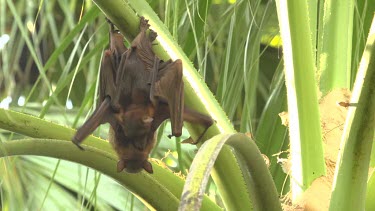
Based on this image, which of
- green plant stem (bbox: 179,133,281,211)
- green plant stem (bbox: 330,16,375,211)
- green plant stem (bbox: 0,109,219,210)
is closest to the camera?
green plant stem (bbox: 179,133,281,211)

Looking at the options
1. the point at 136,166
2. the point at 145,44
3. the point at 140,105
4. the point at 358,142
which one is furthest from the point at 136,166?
the point at 358,142

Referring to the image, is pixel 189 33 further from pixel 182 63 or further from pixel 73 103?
pixel 73 103

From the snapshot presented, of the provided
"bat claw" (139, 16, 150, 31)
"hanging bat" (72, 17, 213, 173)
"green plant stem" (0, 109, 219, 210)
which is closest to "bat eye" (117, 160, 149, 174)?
"hanging bat" (72, 17, 213, 173)

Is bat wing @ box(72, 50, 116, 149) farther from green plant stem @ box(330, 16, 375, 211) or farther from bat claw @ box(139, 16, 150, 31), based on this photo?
green plant stem @ box(330, 16, 375, 211)

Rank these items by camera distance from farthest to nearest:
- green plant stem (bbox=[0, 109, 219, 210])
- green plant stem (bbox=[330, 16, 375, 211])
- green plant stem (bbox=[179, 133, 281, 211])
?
1. green plant stem (bbox=[0, 109, 219, 210])
2. green plant stem (bbox=[330, 16, 375, 211])
3. green plant stem (bbox=[179, 133, 281, 211])

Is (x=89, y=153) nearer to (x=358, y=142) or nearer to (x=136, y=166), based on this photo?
(x=136, y=166)

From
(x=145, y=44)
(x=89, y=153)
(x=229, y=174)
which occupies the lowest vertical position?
(x=229, y=174)
